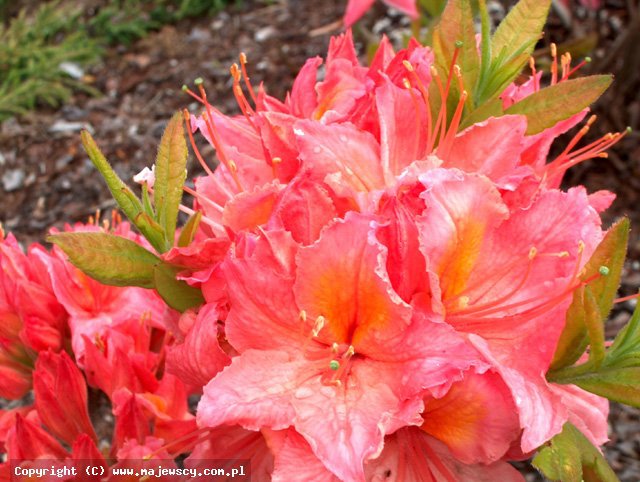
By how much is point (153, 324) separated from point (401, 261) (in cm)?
54

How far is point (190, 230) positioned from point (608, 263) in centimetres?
42

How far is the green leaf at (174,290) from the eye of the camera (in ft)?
2.85

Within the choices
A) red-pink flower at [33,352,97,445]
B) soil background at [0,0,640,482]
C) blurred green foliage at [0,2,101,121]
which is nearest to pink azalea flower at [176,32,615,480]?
red-pink flower at [33,352,97,445]

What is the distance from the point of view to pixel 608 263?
742 mm

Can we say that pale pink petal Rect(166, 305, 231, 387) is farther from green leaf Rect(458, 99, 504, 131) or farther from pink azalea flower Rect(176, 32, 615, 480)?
green leaf Rect(458, 99, 504, 131)

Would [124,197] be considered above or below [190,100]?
above

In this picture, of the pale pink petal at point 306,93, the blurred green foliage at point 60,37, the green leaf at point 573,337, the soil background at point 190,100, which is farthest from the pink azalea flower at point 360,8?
the blurred green foliage at point 60,37

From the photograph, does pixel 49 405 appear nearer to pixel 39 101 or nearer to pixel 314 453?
pixel 314 453

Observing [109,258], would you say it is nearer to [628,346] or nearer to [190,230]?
[190,230]

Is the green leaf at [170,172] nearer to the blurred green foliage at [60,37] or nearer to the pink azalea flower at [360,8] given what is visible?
the pink azalea flower at [360,8]

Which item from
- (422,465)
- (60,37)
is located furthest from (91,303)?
(60,37)

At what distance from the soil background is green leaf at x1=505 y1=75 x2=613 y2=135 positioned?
1.22 metres

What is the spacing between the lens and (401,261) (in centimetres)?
77

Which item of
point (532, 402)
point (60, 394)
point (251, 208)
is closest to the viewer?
point (532, 402)
